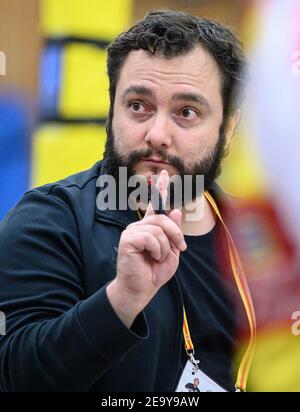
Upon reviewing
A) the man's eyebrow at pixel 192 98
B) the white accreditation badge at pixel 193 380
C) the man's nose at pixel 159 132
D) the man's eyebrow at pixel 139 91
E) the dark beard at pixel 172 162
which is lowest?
the white accreditation badge at pixel 193 380

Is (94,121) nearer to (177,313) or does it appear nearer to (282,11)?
(282,11)

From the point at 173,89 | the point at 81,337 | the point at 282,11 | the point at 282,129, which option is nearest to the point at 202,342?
the point at 81,337

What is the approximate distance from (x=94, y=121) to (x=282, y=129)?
60 cm

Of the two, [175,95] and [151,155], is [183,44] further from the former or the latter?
[151,155]

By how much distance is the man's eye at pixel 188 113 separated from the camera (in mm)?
1272

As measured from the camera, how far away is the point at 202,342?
1257mm

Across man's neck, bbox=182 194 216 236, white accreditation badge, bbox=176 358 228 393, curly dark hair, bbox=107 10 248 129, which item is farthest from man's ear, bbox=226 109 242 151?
white accreditation badge, bbox=176 358 228 393

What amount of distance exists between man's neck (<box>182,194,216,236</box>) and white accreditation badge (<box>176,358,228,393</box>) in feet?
1.00

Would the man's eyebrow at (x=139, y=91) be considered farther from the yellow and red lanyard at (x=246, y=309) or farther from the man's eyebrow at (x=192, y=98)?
the yellow and red lanyard at (x=246, y=309)

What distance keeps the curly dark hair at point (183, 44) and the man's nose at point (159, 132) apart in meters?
0.14

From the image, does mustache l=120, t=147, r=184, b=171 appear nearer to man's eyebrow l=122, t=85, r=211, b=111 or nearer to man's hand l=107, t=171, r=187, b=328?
man's eyebrow l=122, t=85, r=211, b=111

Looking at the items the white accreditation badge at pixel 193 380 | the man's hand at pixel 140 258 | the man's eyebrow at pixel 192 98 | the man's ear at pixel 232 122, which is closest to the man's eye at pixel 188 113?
the man's eyebrow at pixel 192 98

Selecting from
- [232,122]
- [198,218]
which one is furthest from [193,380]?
[232,122]

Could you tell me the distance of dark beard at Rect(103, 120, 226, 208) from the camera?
4.01ft
